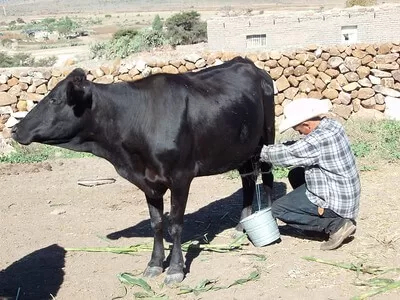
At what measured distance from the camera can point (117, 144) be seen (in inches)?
210

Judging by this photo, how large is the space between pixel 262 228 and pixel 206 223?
117 centimetres

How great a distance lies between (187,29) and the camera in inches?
1422

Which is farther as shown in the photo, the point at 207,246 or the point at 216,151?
the point at 207,246

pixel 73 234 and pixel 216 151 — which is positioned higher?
pixel 216 151

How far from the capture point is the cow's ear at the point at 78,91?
5039mm

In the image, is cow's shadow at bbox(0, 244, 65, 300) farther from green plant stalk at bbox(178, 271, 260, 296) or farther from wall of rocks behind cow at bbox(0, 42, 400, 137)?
wall of rocks behind cow at bbox(0, 42, 400, 137)

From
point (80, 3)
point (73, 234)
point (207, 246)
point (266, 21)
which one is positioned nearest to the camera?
point (207, 246)

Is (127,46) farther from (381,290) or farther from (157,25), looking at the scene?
(381,290)

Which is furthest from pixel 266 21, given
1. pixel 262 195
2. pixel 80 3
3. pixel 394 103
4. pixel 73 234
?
pixel 80 3

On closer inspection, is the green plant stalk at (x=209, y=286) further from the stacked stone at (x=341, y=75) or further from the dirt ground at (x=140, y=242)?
the stacked stone at (x=341, y=75)

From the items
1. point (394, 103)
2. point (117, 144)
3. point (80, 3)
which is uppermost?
point (117, 144)

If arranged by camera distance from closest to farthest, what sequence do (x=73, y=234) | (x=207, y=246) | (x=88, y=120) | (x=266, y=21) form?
(x=88, y=120)
(x=207, y=246)
(x=73, y=234)
(x=266, y=21)

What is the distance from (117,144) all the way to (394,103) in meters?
7.50

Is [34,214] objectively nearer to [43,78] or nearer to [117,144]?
[117,144]
